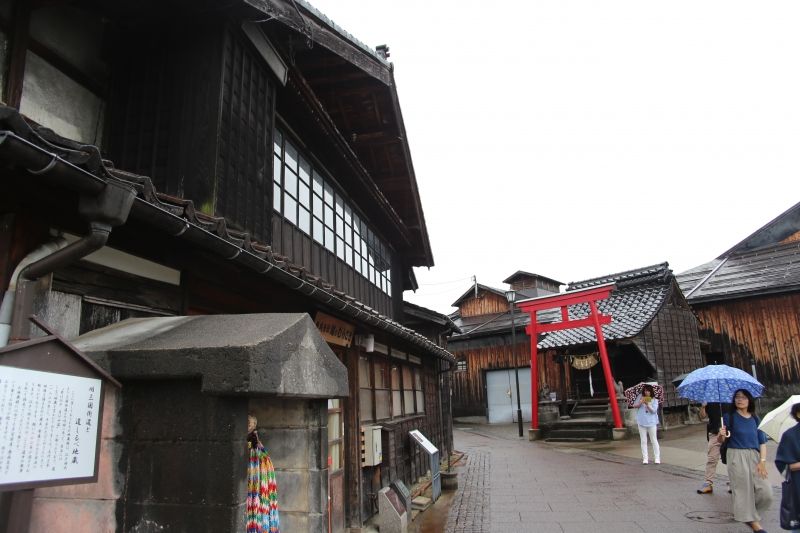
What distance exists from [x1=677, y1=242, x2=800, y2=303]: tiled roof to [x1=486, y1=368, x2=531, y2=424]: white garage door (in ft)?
33.7

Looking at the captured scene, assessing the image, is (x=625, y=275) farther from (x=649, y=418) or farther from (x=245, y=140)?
(x=245, y=140)

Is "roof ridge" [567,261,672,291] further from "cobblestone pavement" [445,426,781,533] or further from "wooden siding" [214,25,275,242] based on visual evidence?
"wooden siding" [214,25,275,242]

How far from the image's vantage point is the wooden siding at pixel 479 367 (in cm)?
3275

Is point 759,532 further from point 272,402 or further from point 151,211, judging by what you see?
point 151,211

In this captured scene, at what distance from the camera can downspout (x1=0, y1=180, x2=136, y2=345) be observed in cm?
350

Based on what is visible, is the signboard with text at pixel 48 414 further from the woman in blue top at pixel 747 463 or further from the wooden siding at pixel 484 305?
Answer: the wooden siding at pixel 484 305

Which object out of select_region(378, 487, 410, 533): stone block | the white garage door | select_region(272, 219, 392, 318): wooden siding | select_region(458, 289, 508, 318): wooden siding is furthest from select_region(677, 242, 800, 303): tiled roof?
select_region(378, 487, 410, 533): stone block

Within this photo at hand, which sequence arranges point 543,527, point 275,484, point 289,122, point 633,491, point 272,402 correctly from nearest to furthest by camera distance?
point 275,484 < point 272,402 < point 543,527 < point 289,122 < point 633,491

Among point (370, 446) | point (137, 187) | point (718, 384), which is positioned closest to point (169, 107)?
point (137, 187)

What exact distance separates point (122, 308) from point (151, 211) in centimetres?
127

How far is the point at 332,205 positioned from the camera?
11.9 meters

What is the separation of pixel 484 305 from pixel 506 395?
832cm

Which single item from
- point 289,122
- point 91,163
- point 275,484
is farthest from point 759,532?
point 289,122

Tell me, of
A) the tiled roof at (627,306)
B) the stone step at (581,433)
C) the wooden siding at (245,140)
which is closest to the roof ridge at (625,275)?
the tiled roof at (627,306)
